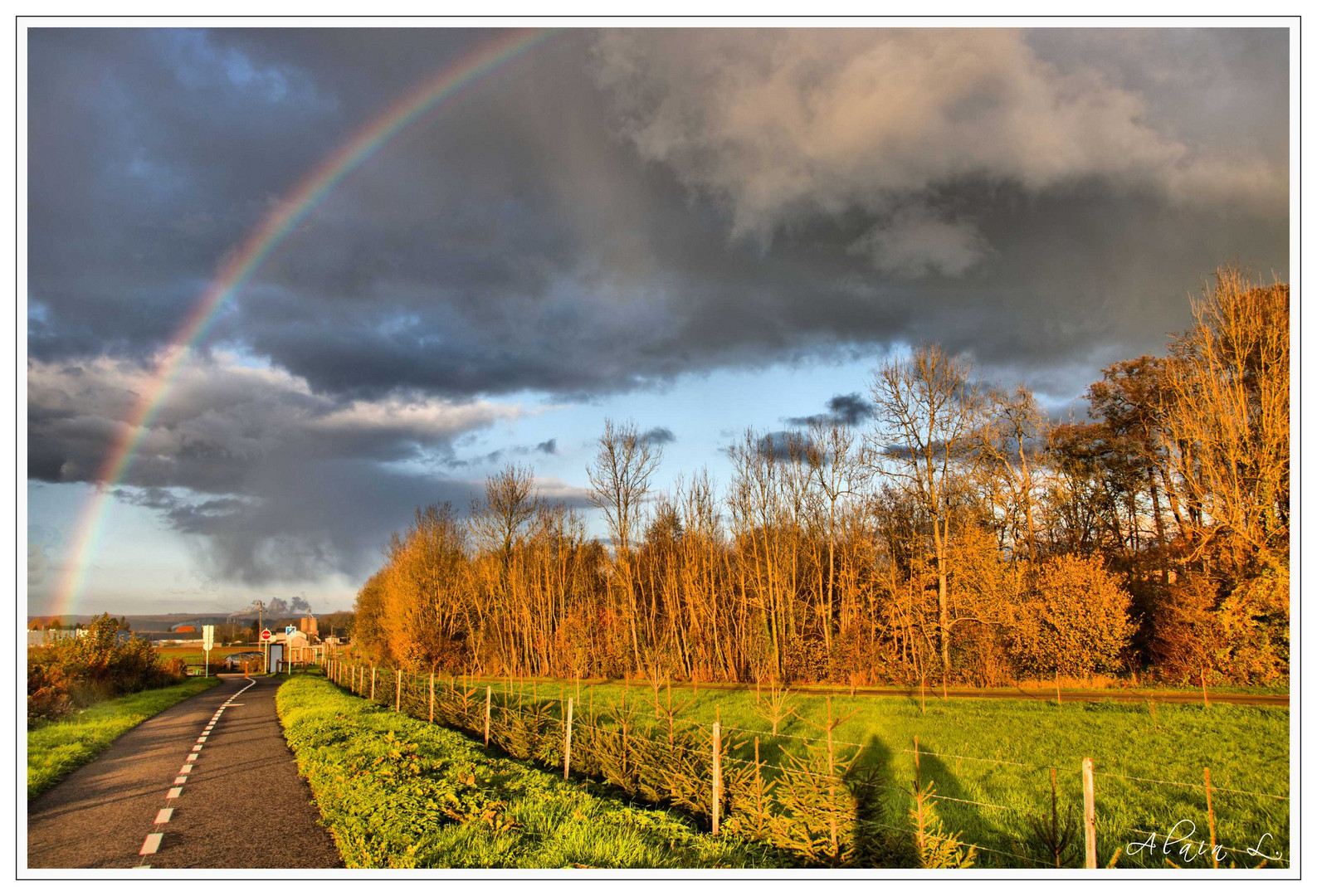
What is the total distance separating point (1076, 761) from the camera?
14211 millimetres

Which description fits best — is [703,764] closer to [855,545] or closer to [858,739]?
[858,739]

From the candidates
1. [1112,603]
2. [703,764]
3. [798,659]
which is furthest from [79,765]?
[1112,603]

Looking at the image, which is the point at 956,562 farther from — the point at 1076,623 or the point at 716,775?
the point at 716,775

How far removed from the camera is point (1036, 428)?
3856cm

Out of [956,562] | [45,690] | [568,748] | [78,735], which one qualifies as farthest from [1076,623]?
[45,690]

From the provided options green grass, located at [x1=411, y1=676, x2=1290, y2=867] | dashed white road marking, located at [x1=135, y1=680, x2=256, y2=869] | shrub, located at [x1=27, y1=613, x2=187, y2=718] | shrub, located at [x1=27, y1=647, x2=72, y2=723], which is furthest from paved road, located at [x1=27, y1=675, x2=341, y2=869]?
shrub, located at [x1=27, y1=613, x2=187, y2=718]

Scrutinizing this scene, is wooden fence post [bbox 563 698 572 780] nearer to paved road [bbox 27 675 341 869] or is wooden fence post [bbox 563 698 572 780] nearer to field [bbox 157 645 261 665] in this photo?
paved road [bbox 27 675 341 869]

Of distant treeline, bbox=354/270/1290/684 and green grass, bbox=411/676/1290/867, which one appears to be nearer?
green grass, bbox=411/676/1290/867

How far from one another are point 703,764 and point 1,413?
9.06 m

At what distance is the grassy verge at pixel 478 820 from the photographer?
25.3 ft

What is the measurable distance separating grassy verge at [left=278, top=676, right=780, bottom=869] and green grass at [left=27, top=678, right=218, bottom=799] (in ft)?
12.9

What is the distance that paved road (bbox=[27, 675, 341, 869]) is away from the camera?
762 centimetres
